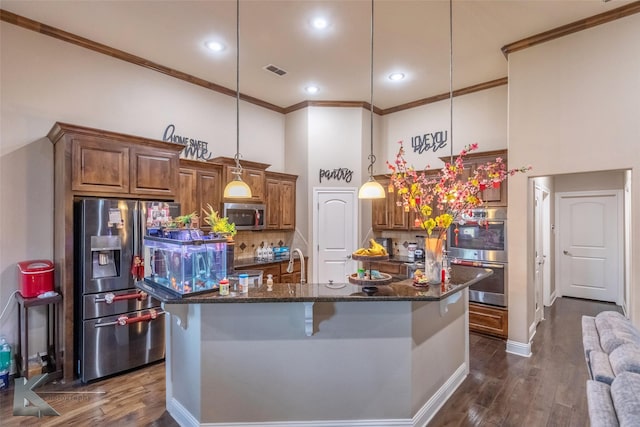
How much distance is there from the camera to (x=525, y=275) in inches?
153

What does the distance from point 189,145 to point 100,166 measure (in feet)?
5.23

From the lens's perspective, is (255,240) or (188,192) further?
(255,240)

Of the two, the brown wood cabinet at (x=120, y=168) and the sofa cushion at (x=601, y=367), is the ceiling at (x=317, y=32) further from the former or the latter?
the sofa cushion at (x=601, y=367)

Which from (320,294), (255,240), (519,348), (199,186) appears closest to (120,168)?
(199,186)

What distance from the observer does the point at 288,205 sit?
5.79 meters

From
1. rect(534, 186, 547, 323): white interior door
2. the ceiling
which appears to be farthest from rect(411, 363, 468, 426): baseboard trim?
the ceiling

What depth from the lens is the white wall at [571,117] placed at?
3240 millimetres

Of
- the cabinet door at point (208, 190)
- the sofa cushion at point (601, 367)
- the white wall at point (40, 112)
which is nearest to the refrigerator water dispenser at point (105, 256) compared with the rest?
the white wall at point (40, 112)

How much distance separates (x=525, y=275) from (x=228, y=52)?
455 centimetres

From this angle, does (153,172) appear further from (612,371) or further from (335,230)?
→ (612,371)

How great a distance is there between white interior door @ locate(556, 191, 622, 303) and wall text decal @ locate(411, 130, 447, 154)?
119 inches

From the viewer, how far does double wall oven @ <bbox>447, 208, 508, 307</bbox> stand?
4.22 meters

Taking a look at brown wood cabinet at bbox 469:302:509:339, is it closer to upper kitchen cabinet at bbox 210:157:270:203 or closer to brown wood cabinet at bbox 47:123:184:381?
upper kitchen cabinet at bbox 210:157:270:203

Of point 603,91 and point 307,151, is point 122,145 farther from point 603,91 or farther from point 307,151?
point 603,91
